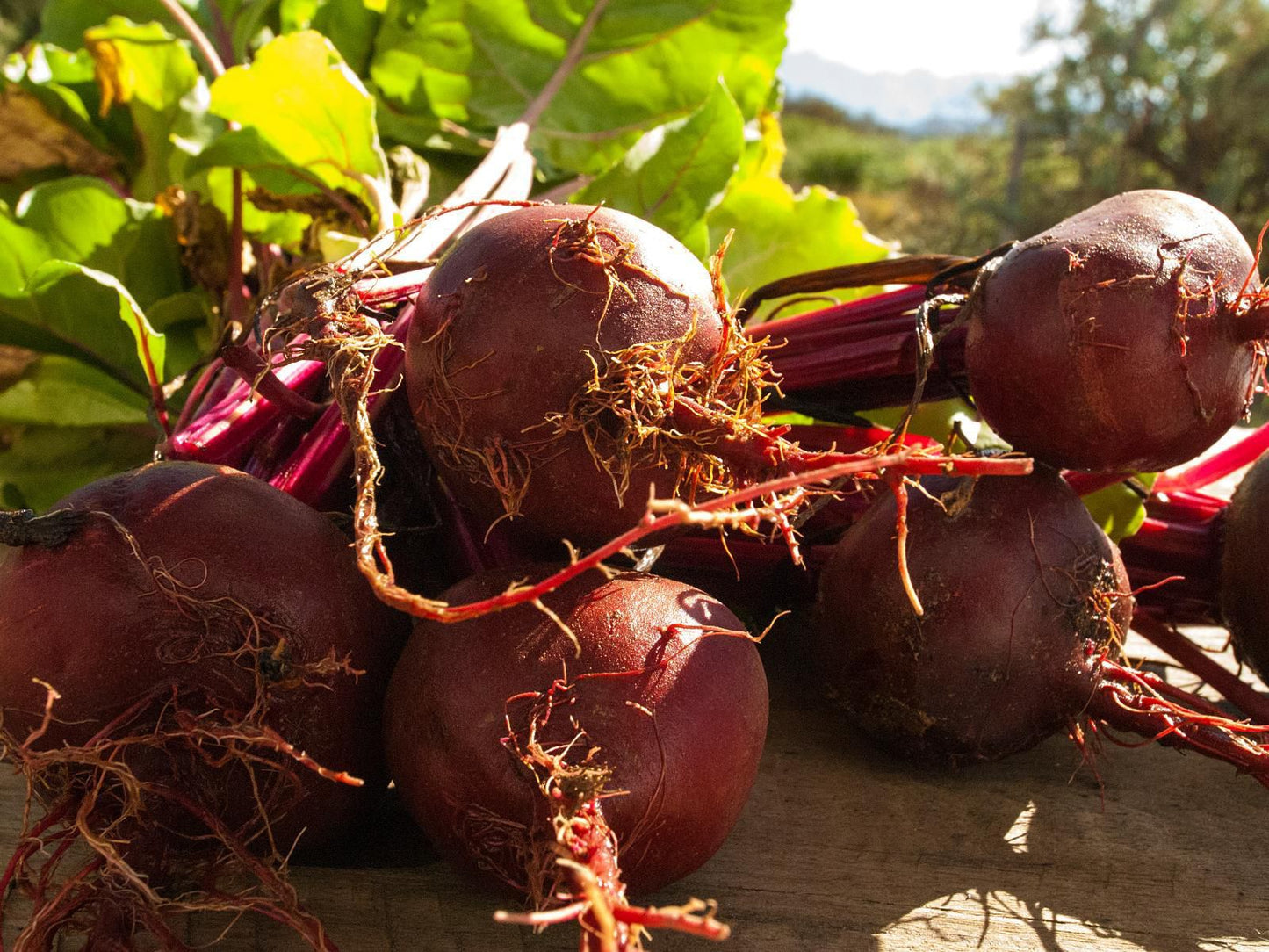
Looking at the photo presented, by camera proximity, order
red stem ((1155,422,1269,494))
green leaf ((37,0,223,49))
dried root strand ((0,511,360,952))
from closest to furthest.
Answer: dried root strand ((0,511,360,952)) → red stem ((1155,422,1269,494)) → green leaf ((37,0,223,49))

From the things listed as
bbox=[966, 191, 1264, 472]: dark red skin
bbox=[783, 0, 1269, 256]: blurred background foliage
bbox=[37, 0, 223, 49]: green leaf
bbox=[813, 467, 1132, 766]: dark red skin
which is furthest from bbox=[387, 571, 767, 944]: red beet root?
bbox=[783, 0, 1269, 256]: blurred background foliage

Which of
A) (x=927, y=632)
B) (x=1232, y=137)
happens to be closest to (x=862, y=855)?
(x=927, y=632)

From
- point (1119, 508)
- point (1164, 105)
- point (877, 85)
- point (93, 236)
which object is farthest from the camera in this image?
point (877, 85)

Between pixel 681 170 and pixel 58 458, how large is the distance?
1481mm

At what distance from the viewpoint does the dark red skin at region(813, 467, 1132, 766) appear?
4.41 ft

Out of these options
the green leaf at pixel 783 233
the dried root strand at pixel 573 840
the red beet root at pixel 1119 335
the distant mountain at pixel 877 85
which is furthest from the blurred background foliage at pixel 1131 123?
the distant mountain at pixel 877 85

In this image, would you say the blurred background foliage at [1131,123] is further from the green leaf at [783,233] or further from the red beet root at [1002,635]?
the red beet root at [1002,635]

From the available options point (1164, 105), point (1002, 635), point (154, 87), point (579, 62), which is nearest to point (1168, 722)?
point (1002, 635)

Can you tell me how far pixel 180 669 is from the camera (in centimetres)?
106

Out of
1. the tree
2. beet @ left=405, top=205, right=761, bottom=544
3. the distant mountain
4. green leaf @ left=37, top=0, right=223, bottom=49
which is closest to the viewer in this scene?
beet @ left=405, top=205, right=761, bottom=544

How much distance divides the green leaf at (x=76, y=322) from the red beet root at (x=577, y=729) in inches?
37.1

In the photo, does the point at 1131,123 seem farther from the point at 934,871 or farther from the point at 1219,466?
the point at 934,871

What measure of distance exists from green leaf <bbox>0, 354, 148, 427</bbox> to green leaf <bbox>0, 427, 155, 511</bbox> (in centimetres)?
7

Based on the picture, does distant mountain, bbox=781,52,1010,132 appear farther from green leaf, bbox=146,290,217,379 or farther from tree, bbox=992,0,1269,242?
green leaf, bbox=146,290,217,379
